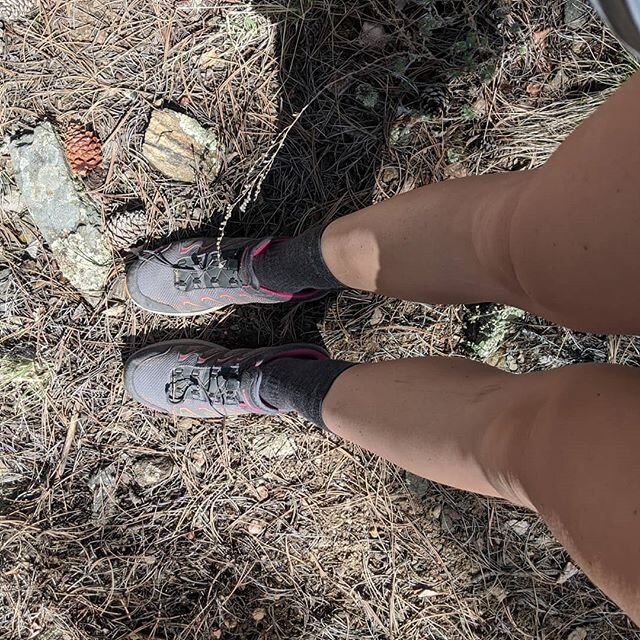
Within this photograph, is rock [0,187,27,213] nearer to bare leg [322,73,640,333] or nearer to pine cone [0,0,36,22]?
pine cone [0,0,36,22]

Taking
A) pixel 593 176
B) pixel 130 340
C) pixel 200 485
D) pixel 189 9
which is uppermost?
pixel 189 9

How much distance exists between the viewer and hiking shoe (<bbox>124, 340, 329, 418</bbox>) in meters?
1.72

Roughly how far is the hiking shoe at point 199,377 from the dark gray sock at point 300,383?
0.19ft

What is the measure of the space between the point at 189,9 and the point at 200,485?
1470 millimetres

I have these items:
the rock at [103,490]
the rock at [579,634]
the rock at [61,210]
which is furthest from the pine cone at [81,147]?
the rock at [579,634]

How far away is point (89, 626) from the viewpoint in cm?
184

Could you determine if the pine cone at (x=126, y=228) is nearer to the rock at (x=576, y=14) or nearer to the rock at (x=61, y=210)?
the rock at (x=61, y=210)

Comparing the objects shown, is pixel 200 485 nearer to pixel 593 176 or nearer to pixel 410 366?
pixel 410 366

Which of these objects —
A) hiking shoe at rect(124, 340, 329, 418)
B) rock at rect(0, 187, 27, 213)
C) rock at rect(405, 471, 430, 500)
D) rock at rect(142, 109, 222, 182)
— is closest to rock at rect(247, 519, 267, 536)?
hiking shoe at rect(124, 340, 329, 418)

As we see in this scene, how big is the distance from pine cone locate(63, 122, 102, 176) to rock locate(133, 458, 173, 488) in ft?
3.09

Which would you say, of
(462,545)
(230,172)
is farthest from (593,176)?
(462,545)

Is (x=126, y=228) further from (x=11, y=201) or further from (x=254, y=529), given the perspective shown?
(x=254, y=529)

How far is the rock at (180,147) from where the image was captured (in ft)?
5.90

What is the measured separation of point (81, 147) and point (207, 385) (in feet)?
2.74
